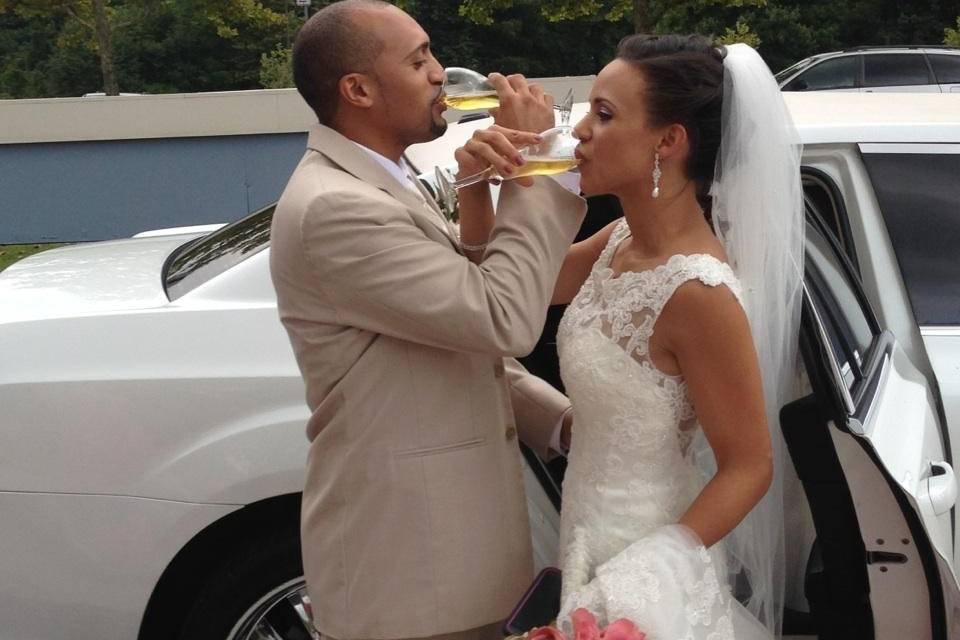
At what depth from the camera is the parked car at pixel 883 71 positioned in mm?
15555

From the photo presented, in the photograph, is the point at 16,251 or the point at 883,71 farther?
the point at 883,71

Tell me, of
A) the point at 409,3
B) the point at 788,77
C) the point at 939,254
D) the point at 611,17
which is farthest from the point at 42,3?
the point at 939,254

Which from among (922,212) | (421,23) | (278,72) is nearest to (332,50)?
(922,212)

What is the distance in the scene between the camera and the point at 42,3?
893 inches

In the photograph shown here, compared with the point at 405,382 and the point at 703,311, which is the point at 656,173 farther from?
the point at 405,382

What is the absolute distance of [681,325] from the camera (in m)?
1.93

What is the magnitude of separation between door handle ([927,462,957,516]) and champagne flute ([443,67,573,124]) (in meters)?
1.02

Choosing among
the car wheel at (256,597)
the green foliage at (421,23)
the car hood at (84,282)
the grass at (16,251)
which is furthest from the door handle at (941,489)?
the green foliage at (421,23)

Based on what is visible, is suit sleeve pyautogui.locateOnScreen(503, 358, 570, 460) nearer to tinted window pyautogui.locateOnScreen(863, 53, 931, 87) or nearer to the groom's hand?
the groom's hand

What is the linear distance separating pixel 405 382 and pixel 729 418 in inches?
21.2

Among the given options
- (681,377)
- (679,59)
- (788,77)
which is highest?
(679,59)

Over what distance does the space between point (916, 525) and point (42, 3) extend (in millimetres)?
23776

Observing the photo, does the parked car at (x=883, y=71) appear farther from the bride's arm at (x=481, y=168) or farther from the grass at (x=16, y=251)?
the bride's arm at (x=481, y=168)

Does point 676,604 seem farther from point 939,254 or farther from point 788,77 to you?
point 788,77
